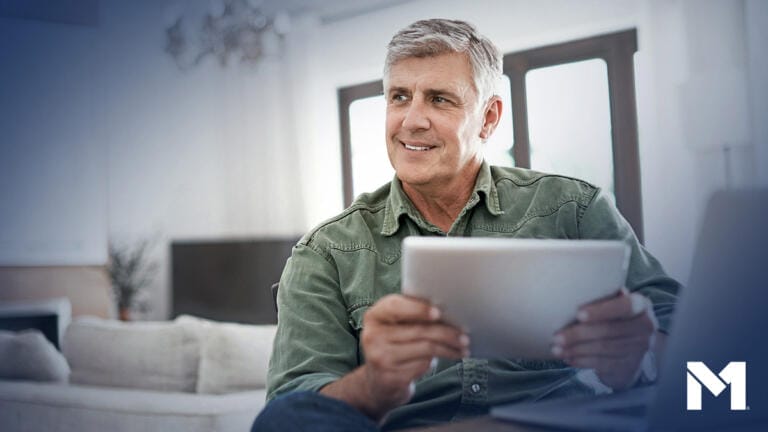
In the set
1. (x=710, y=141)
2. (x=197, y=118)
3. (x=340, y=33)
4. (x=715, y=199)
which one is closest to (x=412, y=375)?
(x=715, y=199)

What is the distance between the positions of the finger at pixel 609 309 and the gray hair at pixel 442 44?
1.97 ft

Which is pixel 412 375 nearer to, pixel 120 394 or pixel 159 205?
pixel 120 394

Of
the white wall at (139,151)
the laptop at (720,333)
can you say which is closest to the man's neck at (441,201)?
the laptop at (720,333)

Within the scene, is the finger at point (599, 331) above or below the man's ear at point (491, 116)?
below

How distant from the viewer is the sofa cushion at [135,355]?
79.4 inches

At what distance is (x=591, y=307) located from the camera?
0.74 meters

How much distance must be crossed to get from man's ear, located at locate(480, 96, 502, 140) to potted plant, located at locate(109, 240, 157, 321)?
4.03m

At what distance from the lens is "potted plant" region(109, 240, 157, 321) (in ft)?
16.4

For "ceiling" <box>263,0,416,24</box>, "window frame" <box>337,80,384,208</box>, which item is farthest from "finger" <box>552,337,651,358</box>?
"window frame" <box>337,80,384,208</box>

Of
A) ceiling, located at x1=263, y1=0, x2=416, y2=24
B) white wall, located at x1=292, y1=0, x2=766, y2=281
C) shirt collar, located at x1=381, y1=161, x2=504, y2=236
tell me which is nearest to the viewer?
shirt collar, located at x1=381, y1=161, x2=504, y2=236

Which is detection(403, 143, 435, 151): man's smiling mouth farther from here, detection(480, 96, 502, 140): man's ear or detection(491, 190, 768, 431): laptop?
detection(491, 190, 768, 431): laptop

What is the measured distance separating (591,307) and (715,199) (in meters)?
0.19

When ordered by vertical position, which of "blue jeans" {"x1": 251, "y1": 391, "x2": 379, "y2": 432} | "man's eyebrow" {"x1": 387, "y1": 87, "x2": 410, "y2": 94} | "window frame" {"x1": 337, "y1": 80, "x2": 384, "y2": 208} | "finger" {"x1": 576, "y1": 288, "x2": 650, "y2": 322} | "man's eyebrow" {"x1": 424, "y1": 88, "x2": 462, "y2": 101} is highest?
"window frame" {"x1": 337, "y1": 80, "x2": 384, "y2": 208}

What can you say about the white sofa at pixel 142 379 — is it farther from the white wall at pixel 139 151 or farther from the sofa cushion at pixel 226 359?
Answer: the white wall at pixel 139 151
